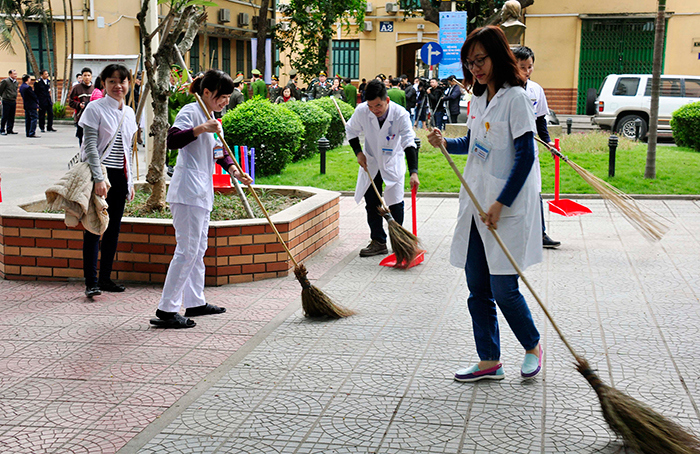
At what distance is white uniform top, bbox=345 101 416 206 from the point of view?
7434mm

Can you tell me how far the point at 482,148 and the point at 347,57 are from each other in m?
34.6

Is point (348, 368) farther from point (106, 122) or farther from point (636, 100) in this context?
point (636, 100)

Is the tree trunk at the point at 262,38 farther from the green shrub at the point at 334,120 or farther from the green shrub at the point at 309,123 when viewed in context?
the green shrub at the point at 309,123

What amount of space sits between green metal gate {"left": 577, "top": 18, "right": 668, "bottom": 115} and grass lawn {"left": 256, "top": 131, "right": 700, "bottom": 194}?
15.3m

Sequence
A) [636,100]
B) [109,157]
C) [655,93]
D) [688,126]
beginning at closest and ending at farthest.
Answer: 1. [109,157]
2. [655,93]
3. [688,126]
4. [636,100]

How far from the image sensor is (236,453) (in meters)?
3.46

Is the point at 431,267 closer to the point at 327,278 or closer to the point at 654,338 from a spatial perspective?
the point at 327,278

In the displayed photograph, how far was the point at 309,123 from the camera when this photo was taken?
14.4 meters

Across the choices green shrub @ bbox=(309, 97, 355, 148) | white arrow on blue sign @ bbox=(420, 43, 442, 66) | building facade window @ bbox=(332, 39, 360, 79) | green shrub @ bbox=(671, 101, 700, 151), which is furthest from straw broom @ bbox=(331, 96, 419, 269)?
building facade window @ bbox=(332, 39, 360, 79)

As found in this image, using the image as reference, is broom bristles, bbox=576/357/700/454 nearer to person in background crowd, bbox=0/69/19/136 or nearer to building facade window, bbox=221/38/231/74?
person in background crowd, bbox=0/69/19/136

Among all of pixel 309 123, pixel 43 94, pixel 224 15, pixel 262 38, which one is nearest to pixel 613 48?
pixel 262 38

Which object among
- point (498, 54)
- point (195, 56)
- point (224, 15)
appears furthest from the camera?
point (224, 15)

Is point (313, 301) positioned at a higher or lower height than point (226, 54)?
lower

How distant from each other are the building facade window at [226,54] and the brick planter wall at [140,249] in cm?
3109
